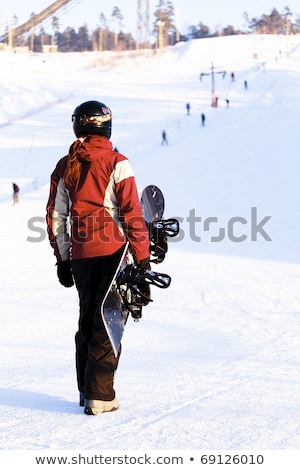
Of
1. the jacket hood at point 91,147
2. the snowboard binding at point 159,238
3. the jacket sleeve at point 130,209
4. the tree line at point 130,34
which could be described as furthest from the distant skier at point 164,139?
the tree line at point 130,34

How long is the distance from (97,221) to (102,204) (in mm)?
97

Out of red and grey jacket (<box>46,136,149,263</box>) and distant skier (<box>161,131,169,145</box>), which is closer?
red and grey jacket (<box>46,136,149,263</box>)

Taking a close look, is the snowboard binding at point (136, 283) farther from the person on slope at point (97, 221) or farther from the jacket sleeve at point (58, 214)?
the jacket sleeve at point (58, 214)

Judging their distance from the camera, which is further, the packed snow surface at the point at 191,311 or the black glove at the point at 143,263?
the black glove at the point at 143,263

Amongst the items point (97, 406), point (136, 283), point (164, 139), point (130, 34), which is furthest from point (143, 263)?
point (130, 34)

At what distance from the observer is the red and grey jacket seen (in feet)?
13.9

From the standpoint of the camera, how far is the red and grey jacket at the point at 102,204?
424 cm

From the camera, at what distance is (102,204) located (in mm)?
4293

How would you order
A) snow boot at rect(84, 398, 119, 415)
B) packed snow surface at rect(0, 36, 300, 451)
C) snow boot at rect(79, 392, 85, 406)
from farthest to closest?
snow boot at rect(79, 392, 85, 406)
snow boot at rect(84, 398, 119, 415)
packed snow surface at rect(0, 36, 300, 451)

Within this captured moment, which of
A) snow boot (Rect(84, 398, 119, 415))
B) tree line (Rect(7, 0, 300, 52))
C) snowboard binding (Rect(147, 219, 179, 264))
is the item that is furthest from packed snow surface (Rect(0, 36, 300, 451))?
tree line (Rect(7, 0, 300, 52))

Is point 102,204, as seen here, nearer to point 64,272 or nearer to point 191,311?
point 64,272

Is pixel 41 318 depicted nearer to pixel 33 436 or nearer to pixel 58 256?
pixel 58 256

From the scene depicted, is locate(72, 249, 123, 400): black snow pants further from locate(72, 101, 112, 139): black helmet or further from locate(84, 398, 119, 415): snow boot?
locate(72, 101, 112, 139): black helmet

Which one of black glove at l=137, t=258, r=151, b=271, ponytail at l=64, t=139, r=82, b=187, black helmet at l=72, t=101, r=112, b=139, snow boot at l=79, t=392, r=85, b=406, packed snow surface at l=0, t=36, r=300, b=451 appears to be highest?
black helmet at l=72, t=101, r=112, b=139
